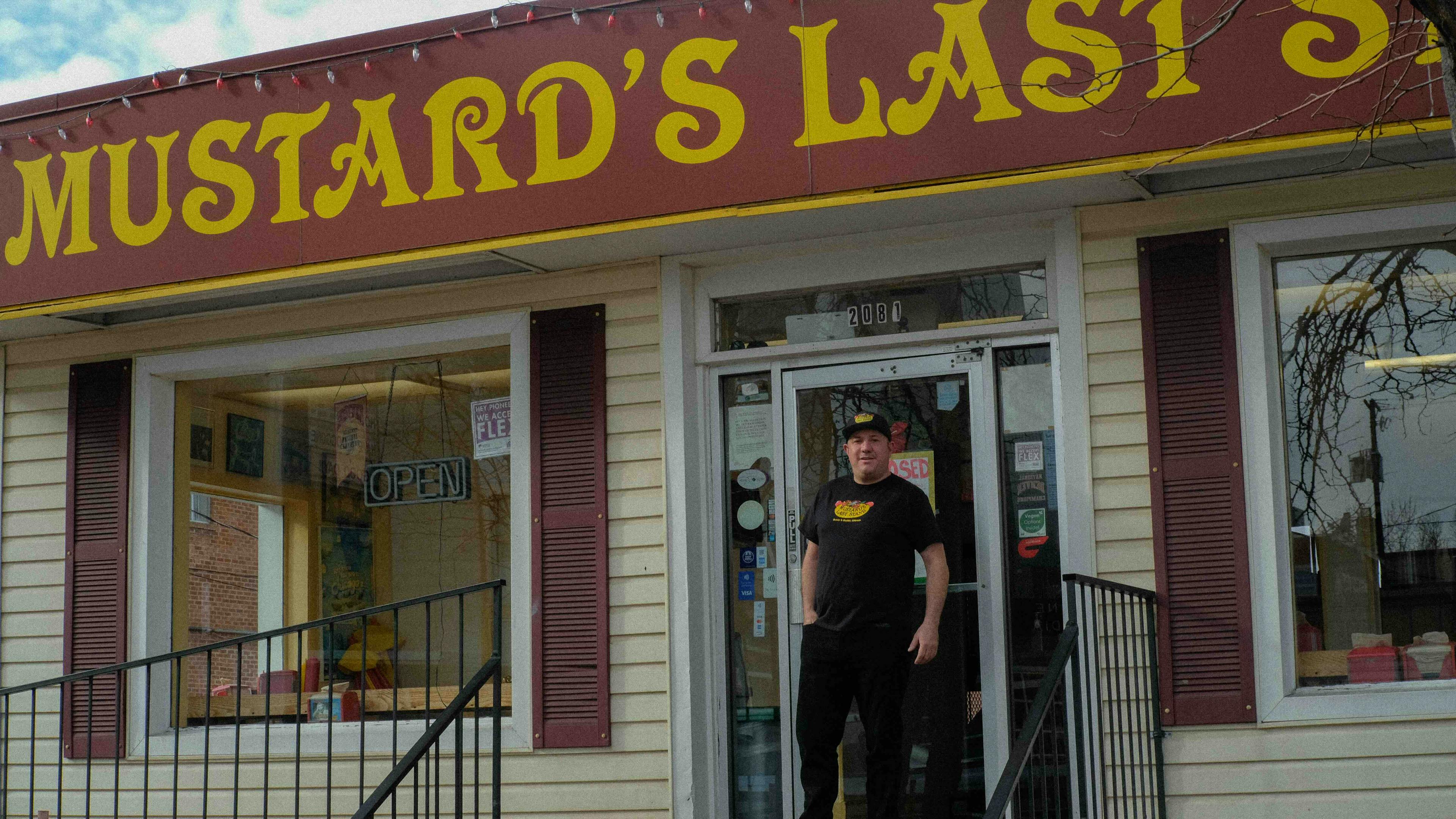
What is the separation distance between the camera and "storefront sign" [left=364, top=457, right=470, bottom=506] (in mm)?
7262

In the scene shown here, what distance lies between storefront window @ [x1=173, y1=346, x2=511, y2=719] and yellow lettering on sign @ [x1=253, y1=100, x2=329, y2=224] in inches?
42.8

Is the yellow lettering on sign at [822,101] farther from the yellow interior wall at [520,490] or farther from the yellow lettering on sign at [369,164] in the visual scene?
the yellow lettering on sign at [369,164]

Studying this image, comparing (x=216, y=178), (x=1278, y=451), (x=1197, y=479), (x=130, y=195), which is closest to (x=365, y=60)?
(x=216, y=178)

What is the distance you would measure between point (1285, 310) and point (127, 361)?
5.85m

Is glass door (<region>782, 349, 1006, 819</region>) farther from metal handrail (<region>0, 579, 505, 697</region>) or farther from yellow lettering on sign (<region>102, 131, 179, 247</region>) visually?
yellow lettering on sign (<region>102, 131, 179, 247</region>)

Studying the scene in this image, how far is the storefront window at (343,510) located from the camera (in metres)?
7.20

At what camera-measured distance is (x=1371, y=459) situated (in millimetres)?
5832

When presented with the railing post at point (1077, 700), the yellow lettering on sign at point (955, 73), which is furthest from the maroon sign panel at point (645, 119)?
the railing post at point (1077, 700)

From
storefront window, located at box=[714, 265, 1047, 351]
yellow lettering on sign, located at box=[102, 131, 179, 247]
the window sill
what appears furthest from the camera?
yellow lettering on sign, located at box=[102, 131, 179, 247]

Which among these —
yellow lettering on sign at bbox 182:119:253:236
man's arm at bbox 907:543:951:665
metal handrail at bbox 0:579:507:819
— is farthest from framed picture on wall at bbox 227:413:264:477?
man's arm at bbox 907:543:951:665

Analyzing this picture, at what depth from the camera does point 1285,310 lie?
5.99m

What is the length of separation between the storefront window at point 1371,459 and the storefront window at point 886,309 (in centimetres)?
109

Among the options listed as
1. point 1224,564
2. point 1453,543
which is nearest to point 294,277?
point 1224,564

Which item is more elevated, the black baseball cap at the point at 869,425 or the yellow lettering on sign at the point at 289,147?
the yellow lettering on sign at the point at 289,147
